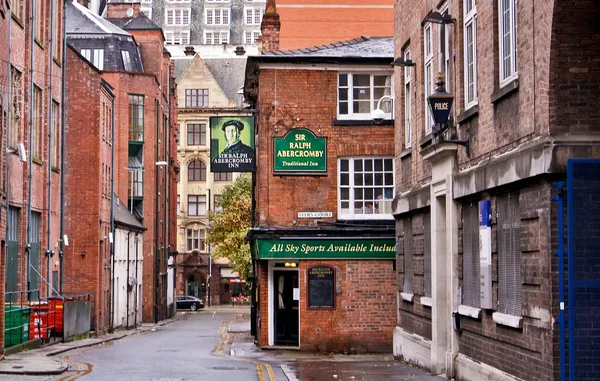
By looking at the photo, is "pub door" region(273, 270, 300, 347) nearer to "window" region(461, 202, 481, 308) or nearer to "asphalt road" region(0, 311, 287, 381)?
"asphalt road" region(0, 311, 287, 381)

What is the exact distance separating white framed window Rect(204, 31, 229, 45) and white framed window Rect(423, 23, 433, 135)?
394ft

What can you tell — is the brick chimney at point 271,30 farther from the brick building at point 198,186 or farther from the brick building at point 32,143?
the brick building at point 198,186

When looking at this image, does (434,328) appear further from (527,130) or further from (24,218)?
(24,218)

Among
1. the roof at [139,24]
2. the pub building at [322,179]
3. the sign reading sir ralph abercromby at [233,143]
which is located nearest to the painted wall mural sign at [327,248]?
the pub building at [322,179]

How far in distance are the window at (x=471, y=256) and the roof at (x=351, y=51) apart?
482 inches

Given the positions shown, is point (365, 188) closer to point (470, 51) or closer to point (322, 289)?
point (322, 289)

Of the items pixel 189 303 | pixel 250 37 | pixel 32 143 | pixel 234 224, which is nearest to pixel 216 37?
pixel 250 37

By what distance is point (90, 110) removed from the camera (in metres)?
44.8

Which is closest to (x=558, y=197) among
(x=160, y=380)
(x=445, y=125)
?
(x=445, y=125)

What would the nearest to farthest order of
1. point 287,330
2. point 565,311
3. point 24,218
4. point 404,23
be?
point 565,311, point 404,23, point 287,330, point 24,218

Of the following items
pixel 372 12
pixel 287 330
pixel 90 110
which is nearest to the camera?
pixel 287 330

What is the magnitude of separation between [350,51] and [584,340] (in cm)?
1881

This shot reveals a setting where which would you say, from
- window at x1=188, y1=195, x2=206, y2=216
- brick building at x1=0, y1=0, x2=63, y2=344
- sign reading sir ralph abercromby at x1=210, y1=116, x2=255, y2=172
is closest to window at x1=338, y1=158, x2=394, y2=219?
sign reading sir ralph abercromby at x1=210, y1=116, x2=255, y2=172

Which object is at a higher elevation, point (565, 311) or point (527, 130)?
point (527, 130)
